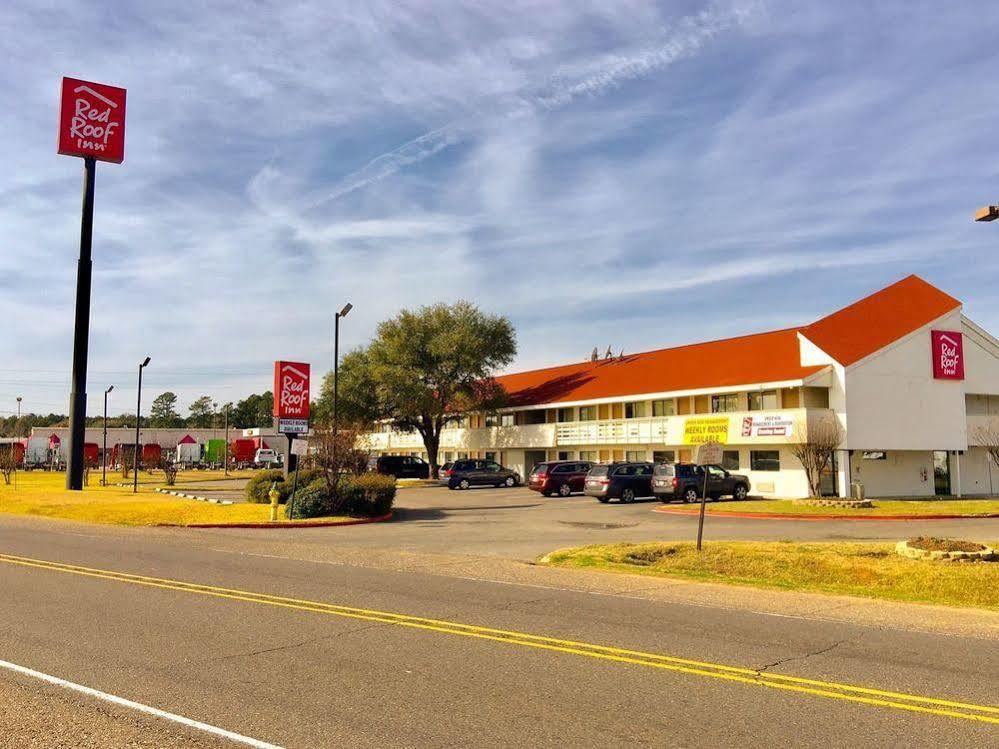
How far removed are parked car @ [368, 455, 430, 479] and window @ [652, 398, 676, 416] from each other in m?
17.8

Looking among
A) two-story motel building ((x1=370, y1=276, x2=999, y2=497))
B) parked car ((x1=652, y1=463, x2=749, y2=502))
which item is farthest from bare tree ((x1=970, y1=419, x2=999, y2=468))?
parked car ((x1=652, y1=463, x2=749, y2=502))

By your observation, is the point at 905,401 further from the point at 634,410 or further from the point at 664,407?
the point at 634,410

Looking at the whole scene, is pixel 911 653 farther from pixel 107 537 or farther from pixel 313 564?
pixel 107 537

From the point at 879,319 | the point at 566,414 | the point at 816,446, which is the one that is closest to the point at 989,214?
the point at 816,446

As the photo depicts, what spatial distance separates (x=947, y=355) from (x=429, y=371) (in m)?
33.3

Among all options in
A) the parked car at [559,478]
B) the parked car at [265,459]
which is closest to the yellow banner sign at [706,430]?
the parked car at [559,478]

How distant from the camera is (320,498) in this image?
86.4ft

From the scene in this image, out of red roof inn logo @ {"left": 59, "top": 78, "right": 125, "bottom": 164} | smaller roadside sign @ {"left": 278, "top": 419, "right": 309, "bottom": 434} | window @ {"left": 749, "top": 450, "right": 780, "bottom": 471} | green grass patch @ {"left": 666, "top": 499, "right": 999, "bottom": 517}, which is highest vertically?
red roof inn logo @ {"left": 59, "top": 78, "right": 125, "bottom": 164}

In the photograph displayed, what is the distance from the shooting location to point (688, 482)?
33.9m

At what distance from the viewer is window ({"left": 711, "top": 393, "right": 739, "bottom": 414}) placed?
42188 millimetres

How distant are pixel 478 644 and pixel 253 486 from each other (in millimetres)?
24432

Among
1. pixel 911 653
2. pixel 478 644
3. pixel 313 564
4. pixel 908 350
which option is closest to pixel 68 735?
pixel 478 644

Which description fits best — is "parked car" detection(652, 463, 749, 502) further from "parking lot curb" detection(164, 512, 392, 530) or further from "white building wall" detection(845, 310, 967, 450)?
"parking lot curb" detection(164, 512, 392, 530)

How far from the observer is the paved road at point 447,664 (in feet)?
19.0
